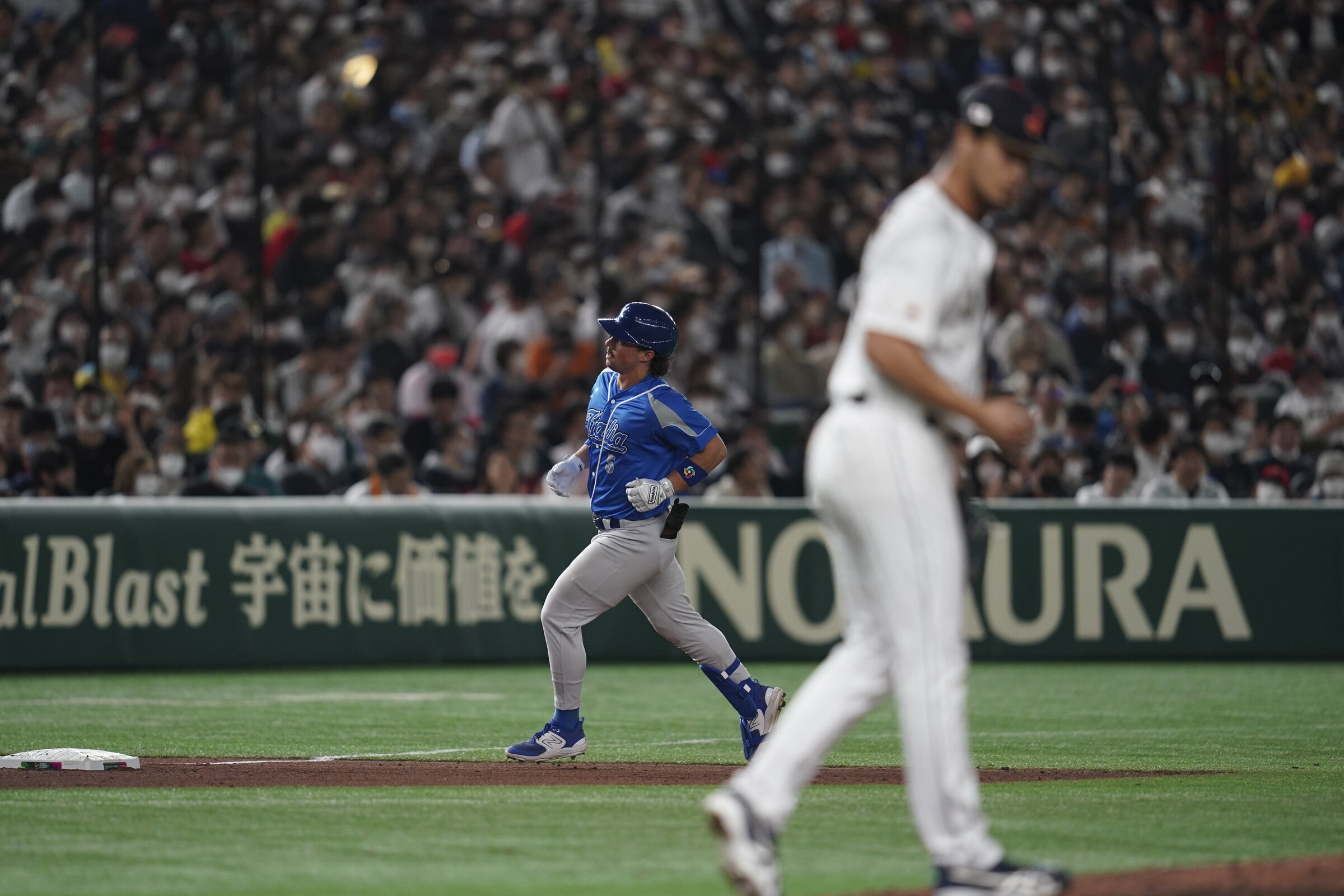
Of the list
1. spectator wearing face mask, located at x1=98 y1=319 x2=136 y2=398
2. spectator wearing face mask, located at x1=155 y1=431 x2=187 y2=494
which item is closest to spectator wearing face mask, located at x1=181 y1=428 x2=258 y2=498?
spectator wearing face mask, located at x1=155 y1=431 x2=187 y2=494

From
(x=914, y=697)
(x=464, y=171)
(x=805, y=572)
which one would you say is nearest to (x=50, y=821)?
(x=914, y=697)

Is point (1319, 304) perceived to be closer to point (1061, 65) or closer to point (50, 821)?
A: point (1061, 65)

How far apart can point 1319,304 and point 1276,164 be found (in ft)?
11.4

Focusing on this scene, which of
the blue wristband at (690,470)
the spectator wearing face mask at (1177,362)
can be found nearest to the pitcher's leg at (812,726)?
the blue wristband at (690,470)

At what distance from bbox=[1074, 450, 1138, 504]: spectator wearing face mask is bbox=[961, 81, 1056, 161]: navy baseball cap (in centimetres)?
1113

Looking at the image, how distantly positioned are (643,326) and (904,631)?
4351mm

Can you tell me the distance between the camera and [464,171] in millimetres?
21672

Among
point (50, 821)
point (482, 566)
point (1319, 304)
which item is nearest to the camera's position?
point (50, 821)

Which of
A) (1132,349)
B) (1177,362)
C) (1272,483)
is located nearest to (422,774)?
(1272,483)

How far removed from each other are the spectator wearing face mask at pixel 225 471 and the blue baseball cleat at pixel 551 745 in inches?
274

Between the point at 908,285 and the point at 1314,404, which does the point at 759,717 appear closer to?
the point at 908,285

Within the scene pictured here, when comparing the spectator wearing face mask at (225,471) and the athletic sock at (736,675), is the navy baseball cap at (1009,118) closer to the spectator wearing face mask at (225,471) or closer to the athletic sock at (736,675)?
the athletic sock at (736,675)

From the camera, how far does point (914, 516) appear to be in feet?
16.3

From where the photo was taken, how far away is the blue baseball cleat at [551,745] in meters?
9.02
